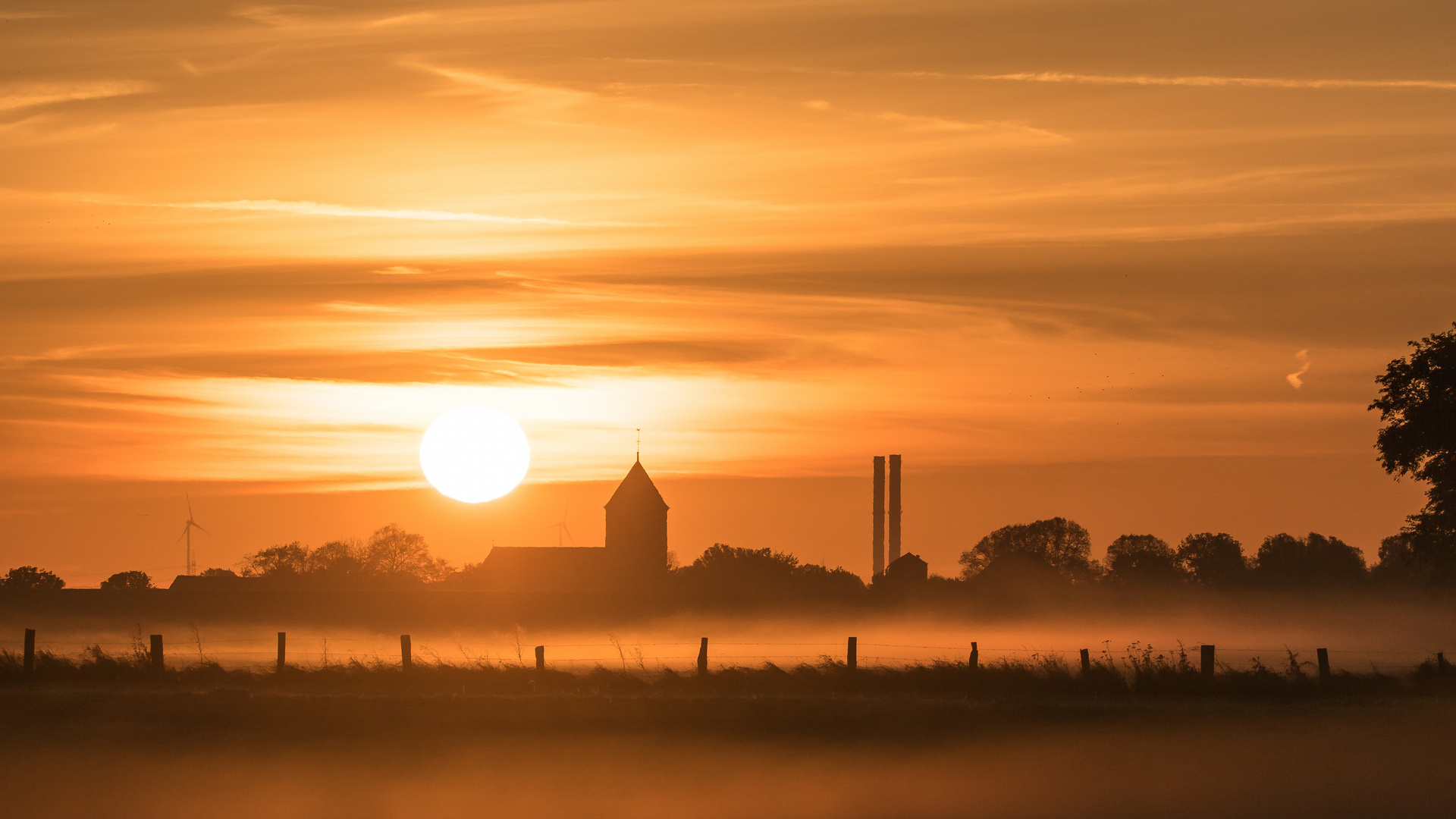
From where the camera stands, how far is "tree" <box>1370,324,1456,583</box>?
4278 centimetres

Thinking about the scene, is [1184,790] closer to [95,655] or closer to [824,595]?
[95,655]

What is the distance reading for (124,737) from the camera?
24516mm

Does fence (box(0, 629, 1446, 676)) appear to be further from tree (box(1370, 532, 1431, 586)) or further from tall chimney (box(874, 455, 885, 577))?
tall chimney (box(874, 455, 885, 577))

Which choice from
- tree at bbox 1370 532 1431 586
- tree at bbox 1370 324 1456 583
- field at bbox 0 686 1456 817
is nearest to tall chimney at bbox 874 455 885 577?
tree at bbox 1370 532 1431 586

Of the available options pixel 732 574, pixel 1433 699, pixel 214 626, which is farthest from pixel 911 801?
pixel 732 574

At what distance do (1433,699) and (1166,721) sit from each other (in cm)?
773

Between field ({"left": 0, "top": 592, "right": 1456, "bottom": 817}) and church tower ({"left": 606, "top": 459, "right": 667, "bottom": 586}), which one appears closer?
field ({"left": 0, "top": 592, "right": 1456, "bottom": 817})

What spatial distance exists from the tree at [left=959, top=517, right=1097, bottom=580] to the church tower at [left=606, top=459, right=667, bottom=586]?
31.5m

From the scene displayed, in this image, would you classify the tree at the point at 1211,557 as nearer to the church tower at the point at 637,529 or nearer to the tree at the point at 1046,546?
the tree at the point at 1046,546

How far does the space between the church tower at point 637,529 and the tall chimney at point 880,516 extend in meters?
27.3

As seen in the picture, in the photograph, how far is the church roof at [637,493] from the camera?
407 ft

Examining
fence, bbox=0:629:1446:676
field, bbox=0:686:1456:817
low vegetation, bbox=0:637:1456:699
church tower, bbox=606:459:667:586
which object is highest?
church tower, bbox=606:459:667:586

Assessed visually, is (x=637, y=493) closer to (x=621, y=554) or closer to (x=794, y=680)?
(x=621, y=554)

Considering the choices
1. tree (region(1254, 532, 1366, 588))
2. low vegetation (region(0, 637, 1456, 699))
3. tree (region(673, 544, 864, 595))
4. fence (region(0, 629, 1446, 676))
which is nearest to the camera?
low vegetation (region(0, 637, 1456, 699))
